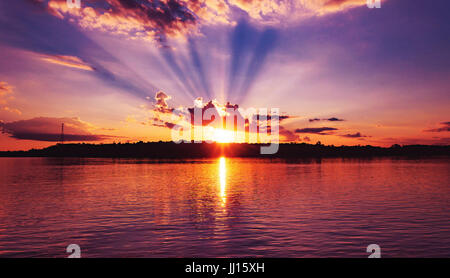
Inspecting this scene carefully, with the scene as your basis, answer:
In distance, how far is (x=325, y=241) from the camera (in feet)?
68.4

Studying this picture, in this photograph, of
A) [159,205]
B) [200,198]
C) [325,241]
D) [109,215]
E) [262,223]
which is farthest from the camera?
[200,198]

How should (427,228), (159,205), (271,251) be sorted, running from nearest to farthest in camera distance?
1. (271,251)
2. (427,228)
3. (159,205)

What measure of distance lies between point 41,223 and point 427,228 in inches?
1133

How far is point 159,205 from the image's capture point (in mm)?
36344

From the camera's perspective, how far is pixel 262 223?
26453 mm

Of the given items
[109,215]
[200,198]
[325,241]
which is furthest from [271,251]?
[200,198]

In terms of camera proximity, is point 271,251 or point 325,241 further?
point 325,241
